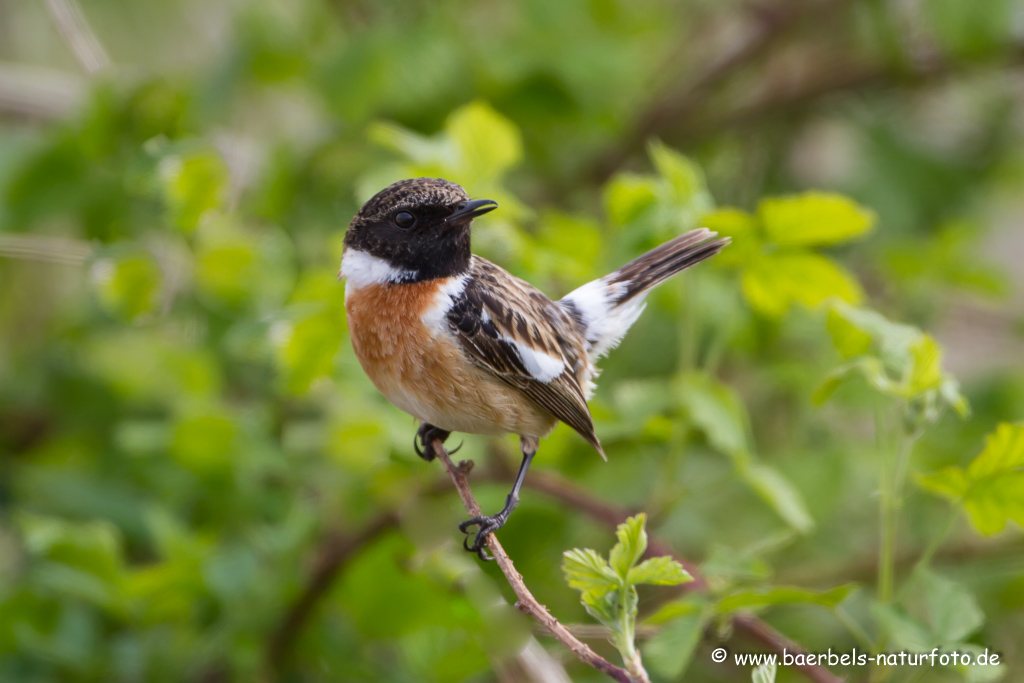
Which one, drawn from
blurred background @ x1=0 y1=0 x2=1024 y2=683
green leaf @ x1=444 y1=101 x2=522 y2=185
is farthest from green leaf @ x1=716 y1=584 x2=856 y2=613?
green leaf @ x1=444 y1=101 x2=522 y2=185

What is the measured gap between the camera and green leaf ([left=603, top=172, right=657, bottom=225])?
113 inches

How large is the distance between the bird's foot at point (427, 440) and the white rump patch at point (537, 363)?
1.31 feet

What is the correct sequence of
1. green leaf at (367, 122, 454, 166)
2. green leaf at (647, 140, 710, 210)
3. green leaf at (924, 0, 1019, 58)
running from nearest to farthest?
green leaf at (647, 140, 710, 210)
green leaf at (367, 122, 454, 166)
green leaf at (924, 0, 1019, 58)

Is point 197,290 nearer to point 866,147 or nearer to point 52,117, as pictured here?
point 52,117

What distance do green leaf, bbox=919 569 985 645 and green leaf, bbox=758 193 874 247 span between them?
0.97 m

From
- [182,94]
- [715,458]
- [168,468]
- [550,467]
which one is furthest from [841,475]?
[182,94]

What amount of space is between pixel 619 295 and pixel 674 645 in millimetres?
1256

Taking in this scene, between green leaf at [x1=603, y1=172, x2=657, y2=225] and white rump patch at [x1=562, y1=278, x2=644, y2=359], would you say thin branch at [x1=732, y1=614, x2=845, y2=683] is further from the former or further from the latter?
green leaf at [x1=603, y1=172, x2=657, y2=225]

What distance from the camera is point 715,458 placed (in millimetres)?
4332

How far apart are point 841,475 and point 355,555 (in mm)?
1959

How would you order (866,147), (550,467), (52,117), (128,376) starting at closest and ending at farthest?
(550,467)
(128,376)
(52,117)
(866,147)

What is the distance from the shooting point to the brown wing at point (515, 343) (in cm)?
256

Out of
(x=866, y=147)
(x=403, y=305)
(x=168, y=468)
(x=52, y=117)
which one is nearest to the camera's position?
(x=403, y=305)

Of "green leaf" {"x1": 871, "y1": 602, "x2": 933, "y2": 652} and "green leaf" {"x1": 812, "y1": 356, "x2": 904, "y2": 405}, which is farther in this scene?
"green leaf" {"x1": 812, "y1": 356, "x2": 904, "y2": 405}
